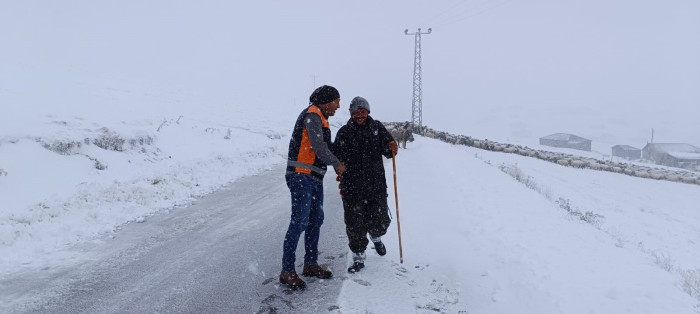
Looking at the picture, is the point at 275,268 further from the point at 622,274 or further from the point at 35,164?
the point at 35,164

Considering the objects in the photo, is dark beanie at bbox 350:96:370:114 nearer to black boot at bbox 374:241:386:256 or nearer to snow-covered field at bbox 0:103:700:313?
black boot at bbox 374:241:386:256

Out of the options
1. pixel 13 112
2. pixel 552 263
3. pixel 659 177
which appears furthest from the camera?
pixel 659 177

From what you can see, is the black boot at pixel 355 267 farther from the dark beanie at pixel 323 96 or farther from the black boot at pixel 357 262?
the dark beanie at pixel 323 96

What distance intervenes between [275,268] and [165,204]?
4.39 m

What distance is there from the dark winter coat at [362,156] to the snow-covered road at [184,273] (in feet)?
3.42

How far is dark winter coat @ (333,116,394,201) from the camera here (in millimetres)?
5352

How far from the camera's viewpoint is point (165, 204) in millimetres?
8703

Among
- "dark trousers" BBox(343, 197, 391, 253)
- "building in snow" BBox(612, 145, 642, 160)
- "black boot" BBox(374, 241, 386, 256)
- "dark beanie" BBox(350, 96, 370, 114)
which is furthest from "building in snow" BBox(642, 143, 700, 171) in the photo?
"dark beanie" BBox(350, 96, 370, 114)

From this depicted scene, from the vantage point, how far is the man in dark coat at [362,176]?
5.35m

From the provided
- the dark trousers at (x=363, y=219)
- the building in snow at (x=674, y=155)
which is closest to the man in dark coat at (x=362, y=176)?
the dark trousers at (x=363, y=219)

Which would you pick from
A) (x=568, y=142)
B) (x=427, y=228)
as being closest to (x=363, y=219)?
(x=427, y=228)

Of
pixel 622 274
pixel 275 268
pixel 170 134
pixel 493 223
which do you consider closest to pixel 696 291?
pixel 622 274

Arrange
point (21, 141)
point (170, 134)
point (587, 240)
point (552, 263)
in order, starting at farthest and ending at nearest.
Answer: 1. point (170, 134)
2. point (21, 141)
3. point (587, 240)
4. point (552, 263)

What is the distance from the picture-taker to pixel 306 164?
464 centimetres
